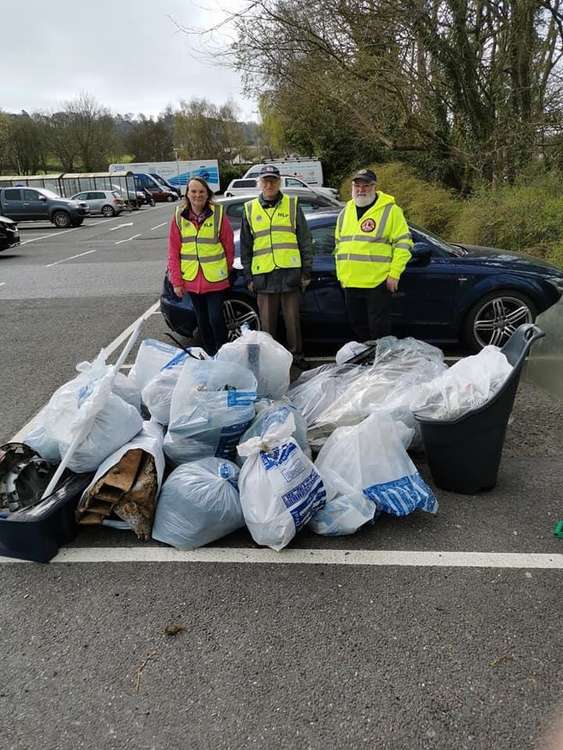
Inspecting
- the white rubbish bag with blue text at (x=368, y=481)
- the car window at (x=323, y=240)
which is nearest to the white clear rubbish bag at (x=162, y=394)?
the white rubbish bag with blue text at (x=368, y=481)

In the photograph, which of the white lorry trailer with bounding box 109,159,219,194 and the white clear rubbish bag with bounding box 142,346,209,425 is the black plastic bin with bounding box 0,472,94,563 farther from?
the white lorry trailer with bounding box 109,159,219,194

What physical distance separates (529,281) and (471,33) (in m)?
9.09

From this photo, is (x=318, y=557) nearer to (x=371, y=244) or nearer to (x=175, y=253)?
(x=371, y=244)

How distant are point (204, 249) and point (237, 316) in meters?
1.11

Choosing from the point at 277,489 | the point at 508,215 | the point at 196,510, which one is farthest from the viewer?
the point at 508,215

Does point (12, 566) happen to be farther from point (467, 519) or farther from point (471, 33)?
point (471, 33)

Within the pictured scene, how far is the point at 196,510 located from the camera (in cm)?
279

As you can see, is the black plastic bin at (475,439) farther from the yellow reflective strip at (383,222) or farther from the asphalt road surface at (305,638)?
the yellow reflective strip at (383,222)

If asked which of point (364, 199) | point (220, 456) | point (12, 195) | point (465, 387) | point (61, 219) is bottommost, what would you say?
point (61, 219)

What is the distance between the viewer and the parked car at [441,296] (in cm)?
529

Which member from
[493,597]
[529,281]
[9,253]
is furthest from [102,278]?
[493,597]

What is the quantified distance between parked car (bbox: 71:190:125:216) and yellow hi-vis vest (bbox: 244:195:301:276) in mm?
29709

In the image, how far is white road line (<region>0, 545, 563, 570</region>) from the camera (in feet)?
8.80

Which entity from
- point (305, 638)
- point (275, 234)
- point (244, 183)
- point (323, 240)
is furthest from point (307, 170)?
point (305, 638)
